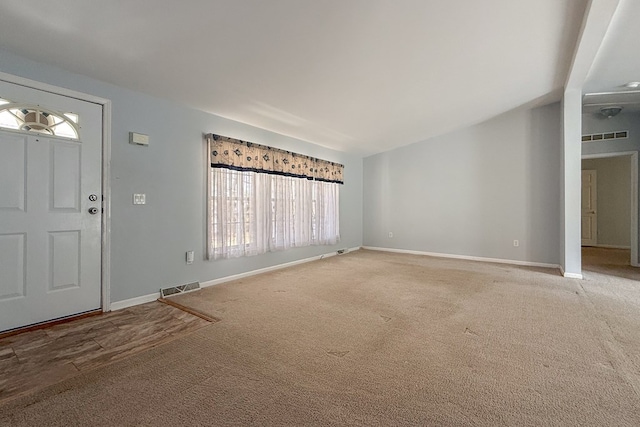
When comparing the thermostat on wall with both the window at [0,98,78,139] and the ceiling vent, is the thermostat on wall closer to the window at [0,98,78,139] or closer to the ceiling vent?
the window at [0,98,78,139]

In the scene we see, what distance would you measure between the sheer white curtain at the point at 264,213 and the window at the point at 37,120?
1.35 m

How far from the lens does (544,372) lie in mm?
1595

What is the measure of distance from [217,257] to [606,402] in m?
3.46

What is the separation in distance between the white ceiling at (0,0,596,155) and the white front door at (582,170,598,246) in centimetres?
460

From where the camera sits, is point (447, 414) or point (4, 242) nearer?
point (447, 414)

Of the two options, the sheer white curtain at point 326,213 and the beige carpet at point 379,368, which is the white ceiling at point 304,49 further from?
the beige carpet at point 379,368

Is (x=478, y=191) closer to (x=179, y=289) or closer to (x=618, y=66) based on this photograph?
(x=618, y=66)

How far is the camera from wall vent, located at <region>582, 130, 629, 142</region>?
4.69m

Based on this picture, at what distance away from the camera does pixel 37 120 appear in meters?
2.26

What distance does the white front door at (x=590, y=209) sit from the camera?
6.85m

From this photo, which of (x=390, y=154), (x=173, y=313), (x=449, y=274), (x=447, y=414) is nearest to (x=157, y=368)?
(x=173, y=313)

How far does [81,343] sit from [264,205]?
98.6 inches

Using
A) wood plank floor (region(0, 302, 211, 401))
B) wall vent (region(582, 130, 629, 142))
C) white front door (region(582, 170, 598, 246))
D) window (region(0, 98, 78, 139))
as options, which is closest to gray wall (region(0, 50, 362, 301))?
window (region(0, 98, 78, 139))

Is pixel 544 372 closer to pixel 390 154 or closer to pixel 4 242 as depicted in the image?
pixel 4 242
